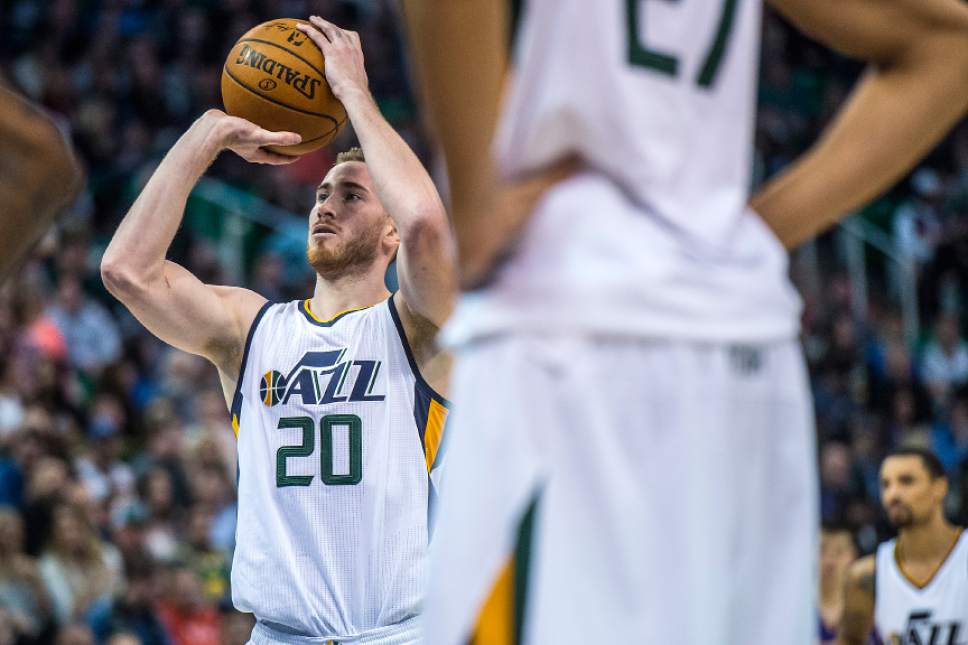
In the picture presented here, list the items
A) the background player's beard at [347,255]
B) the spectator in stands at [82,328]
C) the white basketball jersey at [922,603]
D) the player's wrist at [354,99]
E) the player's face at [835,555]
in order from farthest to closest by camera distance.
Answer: the spectator in stands at [82,328], the player's face at [835,555], the white basketball jersey at [922,603], the background player's beard at [347,255], the player's wrist at [354,99]

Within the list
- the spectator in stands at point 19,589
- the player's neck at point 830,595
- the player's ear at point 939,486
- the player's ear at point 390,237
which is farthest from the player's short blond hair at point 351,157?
the player's neck at point 830,595

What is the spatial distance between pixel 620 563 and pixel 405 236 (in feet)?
A: 7.04

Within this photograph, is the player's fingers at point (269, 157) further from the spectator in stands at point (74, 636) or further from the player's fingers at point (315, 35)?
the spectator in stands at point (74, 636)

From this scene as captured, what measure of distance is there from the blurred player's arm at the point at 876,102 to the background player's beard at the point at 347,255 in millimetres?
2956

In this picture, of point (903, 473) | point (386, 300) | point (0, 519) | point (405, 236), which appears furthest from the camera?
point (0, 519)

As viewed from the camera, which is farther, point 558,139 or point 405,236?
point 405,236

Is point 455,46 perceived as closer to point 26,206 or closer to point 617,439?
point 617,439

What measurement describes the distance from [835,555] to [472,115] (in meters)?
7.68

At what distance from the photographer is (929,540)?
674 centimetres

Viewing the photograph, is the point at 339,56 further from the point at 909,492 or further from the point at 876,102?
the point at 909,492

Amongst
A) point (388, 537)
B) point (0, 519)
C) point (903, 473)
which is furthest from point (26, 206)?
point (0, 519)

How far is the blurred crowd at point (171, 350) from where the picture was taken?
899 centimetres

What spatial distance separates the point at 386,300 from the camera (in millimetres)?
4820

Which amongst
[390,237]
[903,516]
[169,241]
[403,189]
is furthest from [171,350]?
[403,189]
